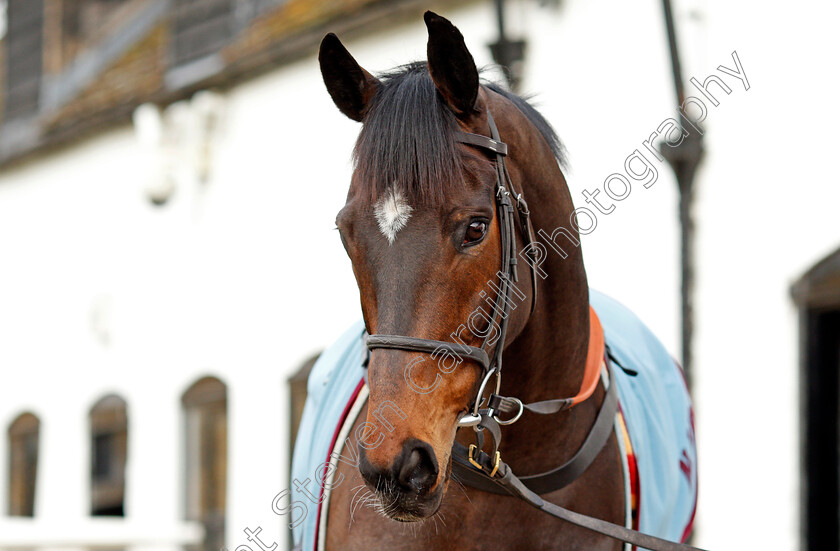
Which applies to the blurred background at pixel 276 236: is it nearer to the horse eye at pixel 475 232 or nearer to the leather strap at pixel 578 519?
the horse eye at pixel 475 232

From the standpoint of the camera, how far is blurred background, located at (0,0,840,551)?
523 cm

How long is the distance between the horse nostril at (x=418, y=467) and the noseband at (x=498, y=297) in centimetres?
16

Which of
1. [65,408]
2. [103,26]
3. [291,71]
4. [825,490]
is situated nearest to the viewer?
[825,490]

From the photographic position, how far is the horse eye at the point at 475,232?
6.91ft

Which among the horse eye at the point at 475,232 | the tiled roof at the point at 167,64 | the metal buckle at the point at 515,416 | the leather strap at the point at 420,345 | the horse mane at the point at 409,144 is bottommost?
the metal buckle at the point at 515,416

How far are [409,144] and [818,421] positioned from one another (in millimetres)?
3801

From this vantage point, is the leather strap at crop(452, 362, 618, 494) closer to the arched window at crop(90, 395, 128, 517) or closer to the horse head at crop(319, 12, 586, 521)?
the horse head at crop(319, 12, 586, 521)

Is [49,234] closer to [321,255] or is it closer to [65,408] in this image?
[65,408]

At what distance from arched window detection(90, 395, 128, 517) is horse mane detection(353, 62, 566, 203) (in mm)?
8047

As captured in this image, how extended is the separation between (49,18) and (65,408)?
504 cm

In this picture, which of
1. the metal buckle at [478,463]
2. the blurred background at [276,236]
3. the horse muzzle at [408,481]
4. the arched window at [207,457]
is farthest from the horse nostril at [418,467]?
the arched window at [207,457]

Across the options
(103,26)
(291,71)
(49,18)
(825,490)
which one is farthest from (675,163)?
(49,18)

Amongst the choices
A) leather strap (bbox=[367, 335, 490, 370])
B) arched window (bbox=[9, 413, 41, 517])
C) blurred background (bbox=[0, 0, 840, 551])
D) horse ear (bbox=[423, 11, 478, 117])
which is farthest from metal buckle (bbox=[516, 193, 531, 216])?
arched window (bbox=[9, 413, 41, 517])

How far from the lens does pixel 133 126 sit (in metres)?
9.59
